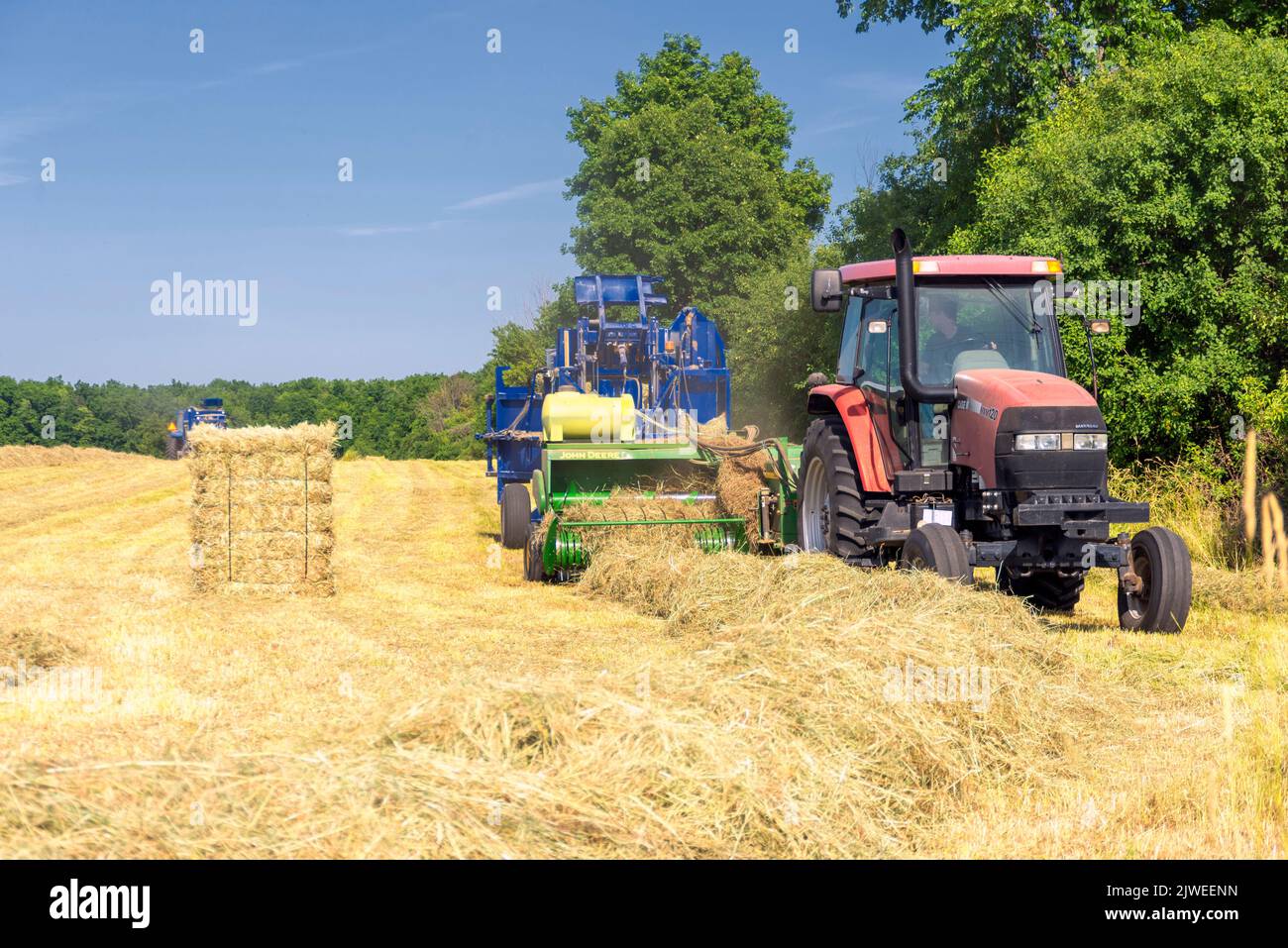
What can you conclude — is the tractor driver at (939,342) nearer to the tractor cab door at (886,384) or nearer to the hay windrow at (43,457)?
the tractor cab door at (886,384)

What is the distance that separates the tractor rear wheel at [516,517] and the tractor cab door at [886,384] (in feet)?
16.3

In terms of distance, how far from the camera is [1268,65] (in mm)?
13492

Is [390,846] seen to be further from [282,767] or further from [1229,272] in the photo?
[1229,272]

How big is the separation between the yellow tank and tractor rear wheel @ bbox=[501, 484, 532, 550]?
4.37 ft

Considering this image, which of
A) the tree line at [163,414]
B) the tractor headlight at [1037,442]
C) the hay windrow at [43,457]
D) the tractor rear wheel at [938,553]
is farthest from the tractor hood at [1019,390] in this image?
the tree line at [163,414]

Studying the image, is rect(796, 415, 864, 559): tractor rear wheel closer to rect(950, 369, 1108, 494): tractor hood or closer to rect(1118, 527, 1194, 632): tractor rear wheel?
rect(950, 369, 1108, 494): tractor hood

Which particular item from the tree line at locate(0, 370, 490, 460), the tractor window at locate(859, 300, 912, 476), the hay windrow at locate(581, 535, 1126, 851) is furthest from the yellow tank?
the tree line at locate(0, 370, 490, 460)

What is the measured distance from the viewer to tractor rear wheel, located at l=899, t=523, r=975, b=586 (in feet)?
24.0

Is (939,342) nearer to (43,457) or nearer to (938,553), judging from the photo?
(938,553)

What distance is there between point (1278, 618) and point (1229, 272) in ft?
21.6

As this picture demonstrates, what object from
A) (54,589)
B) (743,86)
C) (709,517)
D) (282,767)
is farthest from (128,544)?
(743,86)

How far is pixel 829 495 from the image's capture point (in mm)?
8977

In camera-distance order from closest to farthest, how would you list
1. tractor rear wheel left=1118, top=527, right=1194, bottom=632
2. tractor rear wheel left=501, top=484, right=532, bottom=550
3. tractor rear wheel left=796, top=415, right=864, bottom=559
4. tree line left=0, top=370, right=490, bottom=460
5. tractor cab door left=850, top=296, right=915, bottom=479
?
tractor rear wheel left=1118, top=527, right=1194, bottom=632 < tractor cab door left=850, top=296, right=915, bottom=479 < tractor rear wheel left=796, top=415, right=864, bottom=559 < tractor rear wheel left=501, top=484, right=532, bottom=550 < tree line left=0, top=370, right=490, bottom=460

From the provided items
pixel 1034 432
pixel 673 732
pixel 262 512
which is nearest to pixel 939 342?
pixel 1034 432
